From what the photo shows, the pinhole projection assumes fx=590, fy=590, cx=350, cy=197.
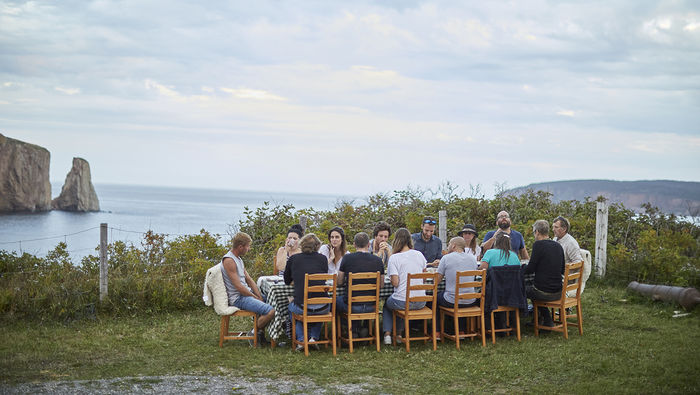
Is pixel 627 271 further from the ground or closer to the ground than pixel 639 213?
closer to the ground

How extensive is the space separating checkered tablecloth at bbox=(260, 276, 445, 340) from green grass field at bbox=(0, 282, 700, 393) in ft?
0.92

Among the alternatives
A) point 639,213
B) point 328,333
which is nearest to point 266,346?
point 328,333

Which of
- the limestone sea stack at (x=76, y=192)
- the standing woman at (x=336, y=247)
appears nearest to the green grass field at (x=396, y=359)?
the standing woman at (x=336, y=247)

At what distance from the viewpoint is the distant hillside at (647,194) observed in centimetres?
1320

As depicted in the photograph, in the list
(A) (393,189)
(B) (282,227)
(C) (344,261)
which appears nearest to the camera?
(C) (344,261)

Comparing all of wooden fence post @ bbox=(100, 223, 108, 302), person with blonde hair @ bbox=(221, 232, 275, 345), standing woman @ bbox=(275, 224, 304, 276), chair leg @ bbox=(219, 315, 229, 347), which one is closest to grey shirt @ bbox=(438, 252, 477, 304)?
standing woman @ bbox=(275, 224, 304, 276)

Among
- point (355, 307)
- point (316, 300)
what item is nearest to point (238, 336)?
point (316, 300)

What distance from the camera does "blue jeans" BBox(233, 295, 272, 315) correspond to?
670cm

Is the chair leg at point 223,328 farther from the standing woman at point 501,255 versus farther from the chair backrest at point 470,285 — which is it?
the standing woman at point 501,255

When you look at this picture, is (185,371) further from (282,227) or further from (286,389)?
(282,227)

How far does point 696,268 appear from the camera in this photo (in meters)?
9.30

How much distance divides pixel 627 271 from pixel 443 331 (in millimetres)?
5045

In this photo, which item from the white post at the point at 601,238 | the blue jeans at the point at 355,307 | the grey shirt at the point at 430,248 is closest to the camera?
the blue jeans at the point at 355,307

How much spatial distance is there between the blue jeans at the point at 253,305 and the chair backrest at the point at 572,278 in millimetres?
3482
